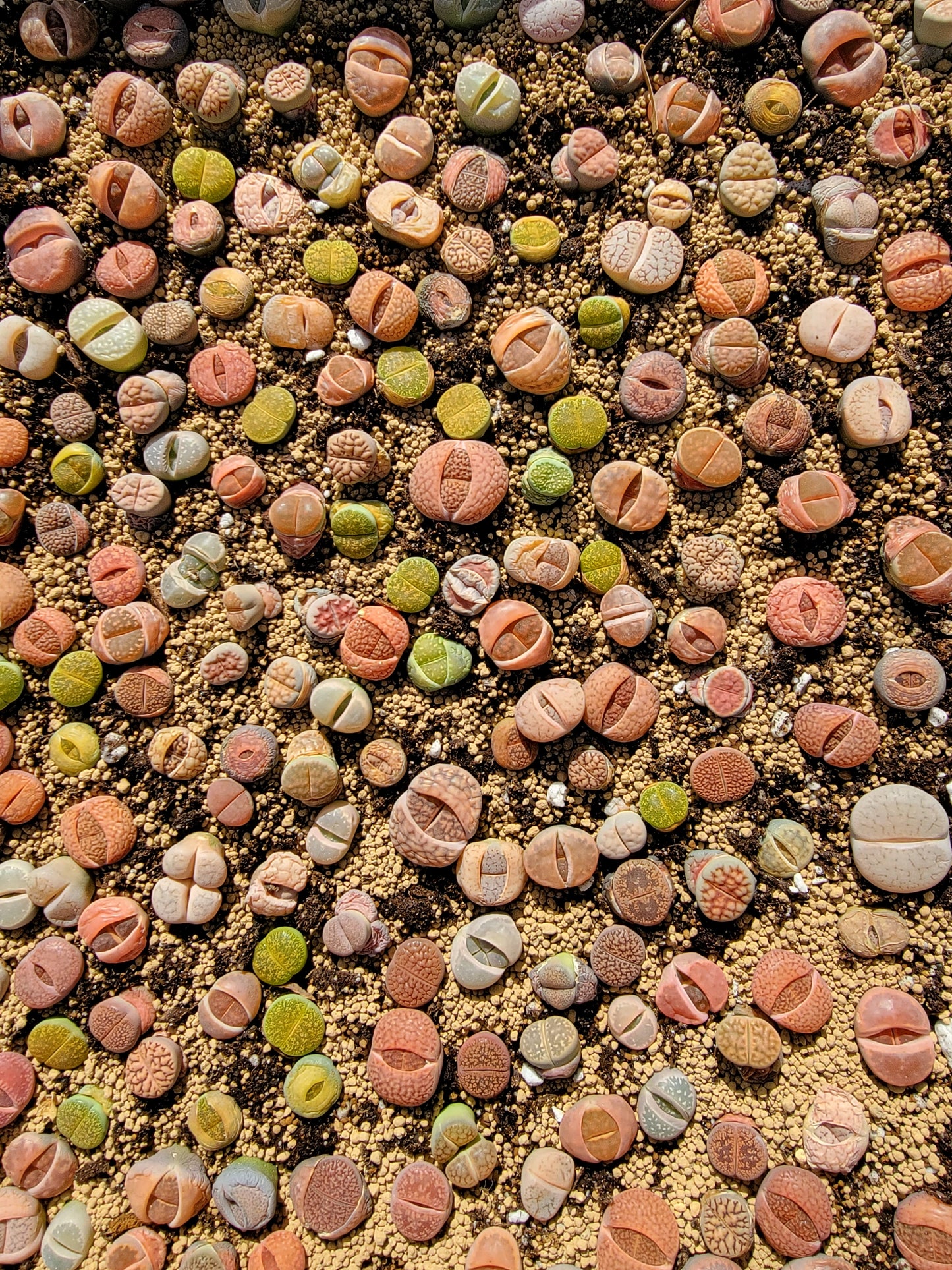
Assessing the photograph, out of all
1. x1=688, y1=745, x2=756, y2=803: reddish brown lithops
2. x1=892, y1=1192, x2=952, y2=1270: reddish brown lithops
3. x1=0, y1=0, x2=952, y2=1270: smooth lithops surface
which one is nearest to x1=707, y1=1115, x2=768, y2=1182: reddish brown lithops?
x1=0, y1=0, x2=952, y2=1270: smooth lithops surface

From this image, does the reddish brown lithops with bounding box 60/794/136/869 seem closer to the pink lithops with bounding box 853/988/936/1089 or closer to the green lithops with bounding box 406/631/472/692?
the green lithops with bounding box 406/631/472/692

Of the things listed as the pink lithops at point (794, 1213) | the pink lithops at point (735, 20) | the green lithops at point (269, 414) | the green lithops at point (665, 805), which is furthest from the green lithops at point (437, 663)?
the pink lithops at point (735, 20)

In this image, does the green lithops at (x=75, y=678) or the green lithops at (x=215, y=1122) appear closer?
the green lithops at (x=215, y=1122)

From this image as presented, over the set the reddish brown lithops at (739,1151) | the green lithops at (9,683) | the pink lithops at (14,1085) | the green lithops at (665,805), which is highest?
the green lithops at (665,805)

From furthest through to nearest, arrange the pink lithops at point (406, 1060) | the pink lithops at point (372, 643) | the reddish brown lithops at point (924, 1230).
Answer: the pink lithops at point (372, 643) < the pink lithops at point (406, 1060) < the reddish brown lithops at point (924, 1230)

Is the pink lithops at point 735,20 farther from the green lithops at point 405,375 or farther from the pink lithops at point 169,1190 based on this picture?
the pink lithops at point 169,1190

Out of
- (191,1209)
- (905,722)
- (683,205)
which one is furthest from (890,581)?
(191,1209)
